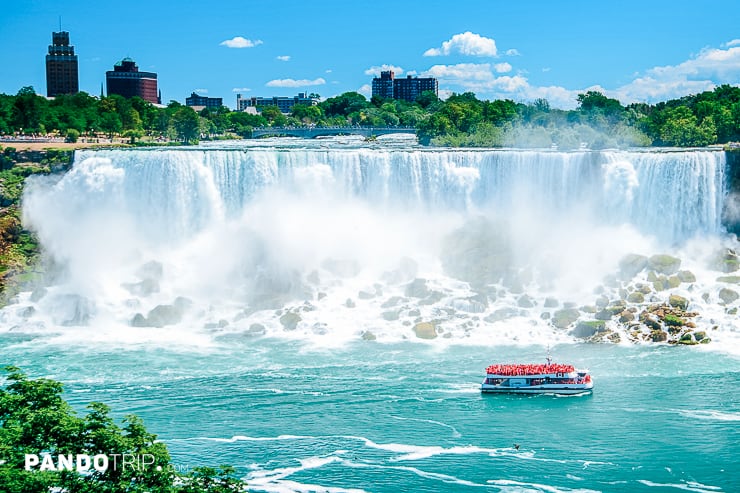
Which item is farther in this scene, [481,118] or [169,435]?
[481,118]

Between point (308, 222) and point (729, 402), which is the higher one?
point (308, 222)

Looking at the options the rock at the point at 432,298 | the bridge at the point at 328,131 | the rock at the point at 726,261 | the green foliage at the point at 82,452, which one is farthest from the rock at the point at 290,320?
the bridge at the point at 328,131

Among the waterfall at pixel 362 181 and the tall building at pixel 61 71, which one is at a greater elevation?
the tall building at pixel 61 71


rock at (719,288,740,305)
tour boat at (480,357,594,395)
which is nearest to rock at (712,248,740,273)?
rock at (719,288,740,305)

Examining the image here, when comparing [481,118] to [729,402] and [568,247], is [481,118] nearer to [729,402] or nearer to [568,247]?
[568,247]

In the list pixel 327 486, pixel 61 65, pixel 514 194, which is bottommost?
pixel 327 486

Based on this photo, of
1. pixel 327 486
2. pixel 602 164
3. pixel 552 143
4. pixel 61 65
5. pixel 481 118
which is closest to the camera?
pixel 327 486

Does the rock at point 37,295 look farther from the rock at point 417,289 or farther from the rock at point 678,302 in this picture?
the rock at point 678,302

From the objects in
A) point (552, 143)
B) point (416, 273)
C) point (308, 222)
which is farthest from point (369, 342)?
point (552, 143)
